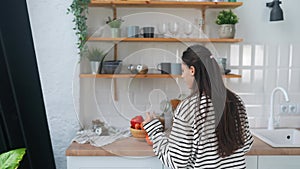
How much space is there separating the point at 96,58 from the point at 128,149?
0.56 meters

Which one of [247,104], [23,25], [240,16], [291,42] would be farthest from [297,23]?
[23,25]

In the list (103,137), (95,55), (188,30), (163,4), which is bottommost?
(103,137)

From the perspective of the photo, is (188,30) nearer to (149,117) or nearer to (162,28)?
(162,28)

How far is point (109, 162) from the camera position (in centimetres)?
194

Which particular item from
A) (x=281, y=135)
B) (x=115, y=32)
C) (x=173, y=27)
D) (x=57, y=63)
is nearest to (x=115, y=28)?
(x=115, y=32)

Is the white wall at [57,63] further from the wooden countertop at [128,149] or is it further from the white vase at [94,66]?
the wooden countertop at [128,149]

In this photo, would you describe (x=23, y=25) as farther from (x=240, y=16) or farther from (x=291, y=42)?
(x=291, y=42)

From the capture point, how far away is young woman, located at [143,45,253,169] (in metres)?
1.45

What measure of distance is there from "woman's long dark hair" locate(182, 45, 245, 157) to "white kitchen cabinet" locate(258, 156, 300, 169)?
20.0 inches

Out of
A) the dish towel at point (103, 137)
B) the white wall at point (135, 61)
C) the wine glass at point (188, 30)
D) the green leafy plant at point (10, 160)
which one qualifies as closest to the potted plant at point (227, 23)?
the white wall at point (135, 61)

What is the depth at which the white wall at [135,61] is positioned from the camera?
204 cm

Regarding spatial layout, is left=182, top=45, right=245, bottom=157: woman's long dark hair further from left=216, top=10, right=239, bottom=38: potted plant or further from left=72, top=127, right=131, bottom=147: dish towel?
left=216, top=10, right=239, bottom=38: potted plant

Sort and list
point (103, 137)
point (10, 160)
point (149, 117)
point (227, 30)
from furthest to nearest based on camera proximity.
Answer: point (227, 30) → point (103, 137) → point (149, 117) → point (10, 160)

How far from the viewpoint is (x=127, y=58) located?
2.23 meters
